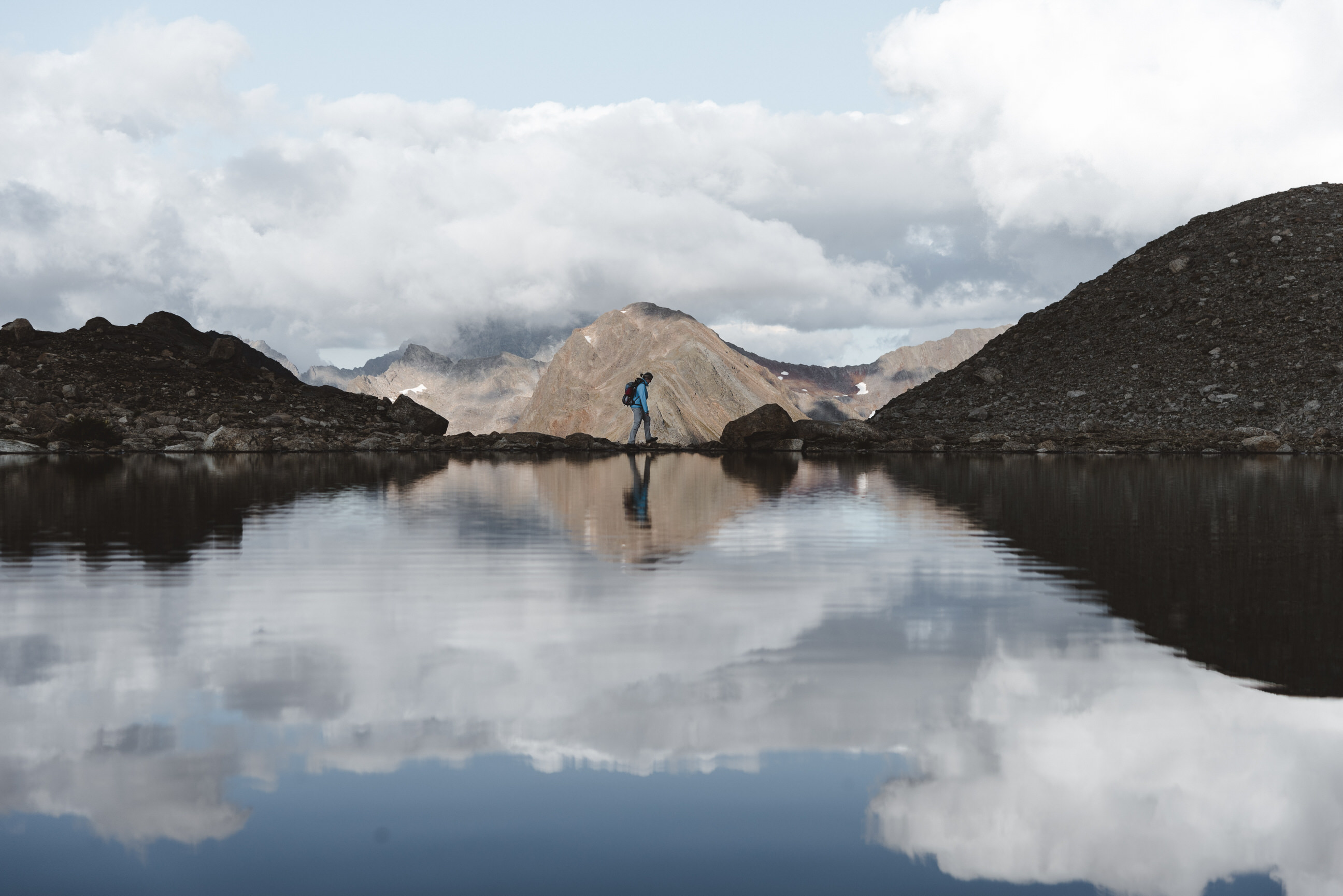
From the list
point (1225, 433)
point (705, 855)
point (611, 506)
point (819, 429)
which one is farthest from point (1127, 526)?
point (1225, 433)

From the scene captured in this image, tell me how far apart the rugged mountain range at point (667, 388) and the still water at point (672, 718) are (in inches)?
4939

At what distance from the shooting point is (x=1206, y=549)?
12.5 meters

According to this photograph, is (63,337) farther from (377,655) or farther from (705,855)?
(705,855)

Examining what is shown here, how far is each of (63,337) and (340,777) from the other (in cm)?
5804

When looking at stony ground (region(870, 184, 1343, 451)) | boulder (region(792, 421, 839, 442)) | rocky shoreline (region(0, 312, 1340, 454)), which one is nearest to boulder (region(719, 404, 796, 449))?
rocky shoreline (region(0, 312, 1340, 454))

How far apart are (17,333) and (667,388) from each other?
4261 inches

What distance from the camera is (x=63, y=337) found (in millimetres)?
54438

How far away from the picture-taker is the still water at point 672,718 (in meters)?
4.04

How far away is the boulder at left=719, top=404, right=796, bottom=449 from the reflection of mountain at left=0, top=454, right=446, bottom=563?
15.6 meters

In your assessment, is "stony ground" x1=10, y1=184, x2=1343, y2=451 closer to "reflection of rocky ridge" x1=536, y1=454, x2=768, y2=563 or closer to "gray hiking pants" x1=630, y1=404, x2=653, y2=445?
"gray hiking pants" x1=630, y1=404, x2=653, y2=445

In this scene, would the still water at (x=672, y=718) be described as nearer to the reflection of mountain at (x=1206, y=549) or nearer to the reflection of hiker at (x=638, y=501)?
the reflection of mountain at (x=1206, y=549)

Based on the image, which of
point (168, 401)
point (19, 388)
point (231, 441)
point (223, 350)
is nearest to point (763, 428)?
point (231, 441)

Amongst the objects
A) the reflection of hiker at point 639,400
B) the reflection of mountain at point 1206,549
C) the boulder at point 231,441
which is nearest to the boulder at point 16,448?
the boulder at point 231,441

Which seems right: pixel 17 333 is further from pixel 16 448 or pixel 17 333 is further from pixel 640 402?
pixel 640 402
